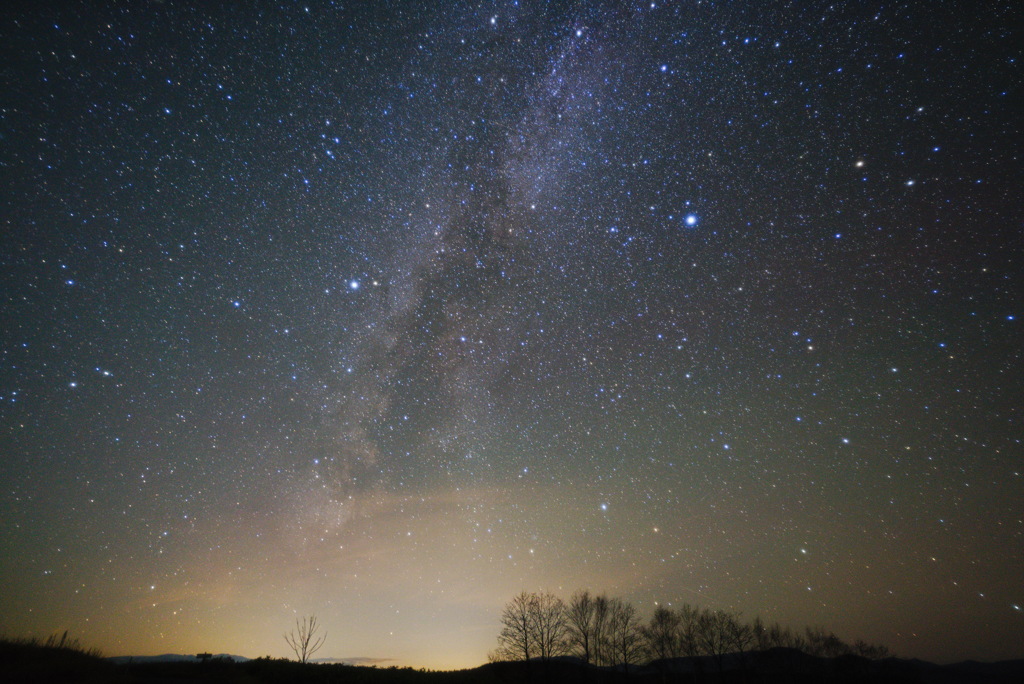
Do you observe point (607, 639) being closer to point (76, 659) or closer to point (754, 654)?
point (754, 654)

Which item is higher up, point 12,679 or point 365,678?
point 12,679

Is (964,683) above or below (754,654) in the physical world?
below

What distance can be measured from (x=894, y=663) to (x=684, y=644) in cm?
3139

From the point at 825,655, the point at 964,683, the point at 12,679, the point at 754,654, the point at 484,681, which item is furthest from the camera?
the point at 964,683

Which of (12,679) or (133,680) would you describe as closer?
(12,679)

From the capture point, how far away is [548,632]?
40.0m

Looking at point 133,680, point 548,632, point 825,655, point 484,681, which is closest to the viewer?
point 133,680

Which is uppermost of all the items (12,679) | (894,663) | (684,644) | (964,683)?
(12,679)

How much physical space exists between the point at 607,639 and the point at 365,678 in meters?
Answer: 34.9

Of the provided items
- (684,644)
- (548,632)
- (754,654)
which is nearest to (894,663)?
(754,654)

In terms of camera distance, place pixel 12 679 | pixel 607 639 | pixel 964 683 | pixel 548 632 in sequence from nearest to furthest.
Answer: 1. pixel 12 679
2. pixel 548 632
3. pixel 607 639
4. pixel 964 683

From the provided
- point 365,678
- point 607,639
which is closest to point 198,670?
point 365,678

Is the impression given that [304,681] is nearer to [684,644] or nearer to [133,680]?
[133,680]

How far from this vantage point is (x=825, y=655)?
6175 cm
